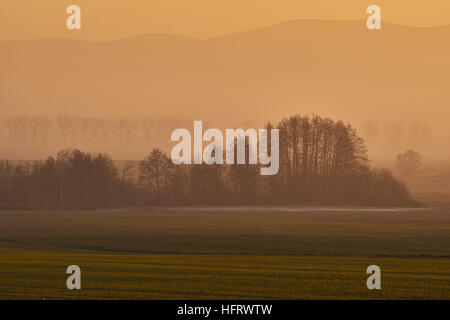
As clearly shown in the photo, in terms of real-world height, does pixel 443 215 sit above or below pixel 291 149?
below

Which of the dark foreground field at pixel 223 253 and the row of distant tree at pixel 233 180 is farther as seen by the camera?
the row of distant tree at pixel 233 180

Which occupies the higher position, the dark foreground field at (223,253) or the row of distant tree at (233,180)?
the row of distant tree at (233,180)

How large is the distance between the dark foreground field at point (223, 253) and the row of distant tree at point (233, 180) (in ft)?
34.5

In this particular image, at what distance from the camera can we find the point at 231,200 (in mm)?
145625

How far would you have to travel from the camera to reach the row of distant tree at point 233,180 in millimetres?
142750

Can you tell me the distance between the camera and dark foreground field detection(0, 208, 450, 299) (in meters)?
31.4

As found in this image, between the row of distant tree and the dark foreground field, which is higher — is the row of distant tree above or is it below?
above

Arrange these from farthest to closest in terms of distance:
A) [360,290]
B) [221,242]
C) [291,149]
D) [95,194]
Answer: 1. [291,149]
2. [95,194]
3. [221,242]
4. [360,290]

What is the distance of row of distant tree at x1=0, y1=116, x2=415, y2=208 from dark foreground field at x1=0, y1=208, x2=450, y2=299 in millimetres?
10527

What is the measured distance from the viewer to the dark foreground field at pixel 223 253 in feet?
103

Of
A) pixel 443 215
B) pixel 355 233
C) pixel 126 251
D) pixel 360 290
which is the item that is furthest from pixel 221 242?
pixel 443 215

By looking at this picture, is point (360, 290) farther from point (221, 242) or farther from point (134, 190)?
point (134, 190)
